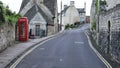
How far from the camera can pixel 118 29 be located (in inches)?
955

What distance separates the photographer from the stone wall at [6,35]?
28.4m

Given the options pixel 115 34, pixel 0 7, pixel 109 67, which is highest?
pixel 0 7

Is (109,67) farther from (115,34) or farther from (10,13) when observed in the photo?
(10,13)

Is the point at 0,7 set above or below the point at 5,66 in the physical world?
above

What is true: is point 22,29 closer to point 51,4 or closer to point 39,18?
point 39,18

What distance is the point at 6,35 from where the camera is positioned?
30.5m

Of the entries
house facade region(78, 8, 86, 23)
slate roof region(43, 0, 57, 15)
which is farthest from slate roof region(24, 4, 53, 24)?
house facade region(78, 8, 86, 23)

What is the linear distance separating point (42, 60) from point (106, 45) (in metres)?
9.35

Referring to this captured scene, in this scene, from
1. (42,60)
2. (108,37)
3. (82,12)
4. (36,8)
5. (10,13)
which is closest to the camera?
(42,60)

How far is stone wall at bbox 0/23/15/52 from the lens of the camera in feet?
93.0

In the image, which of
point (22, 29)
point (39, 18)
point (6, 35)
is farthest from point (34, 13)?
point (6, 35)

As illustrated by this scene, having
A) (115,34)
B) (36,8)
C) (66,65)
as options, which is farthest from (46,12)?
(66,65)

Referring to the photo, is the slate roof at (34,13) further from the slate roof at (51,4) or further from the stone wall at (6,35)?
the stone wall at (6,35)

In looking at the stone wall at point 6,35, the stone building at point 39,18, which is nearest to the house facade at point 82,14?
the stone building at point 39,18
